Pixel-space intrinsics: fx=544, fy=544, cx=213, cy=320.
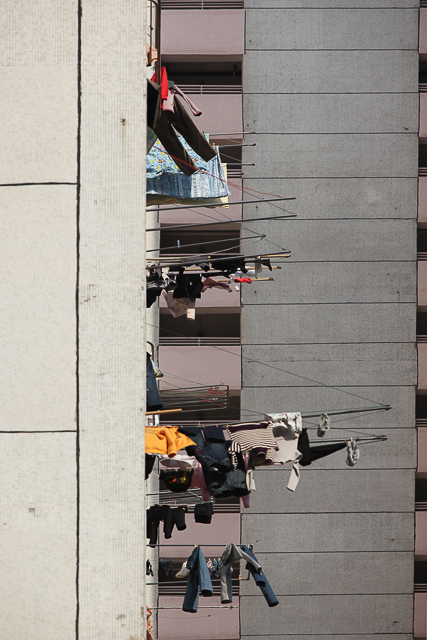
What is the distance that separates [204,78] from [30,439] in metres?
8.64

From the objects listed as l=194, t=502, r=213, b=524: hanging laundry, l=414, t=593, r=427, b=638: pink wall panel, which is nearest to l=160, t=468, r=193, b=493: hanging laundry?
l=194, t=502, r=213, b=524: hanging laundry

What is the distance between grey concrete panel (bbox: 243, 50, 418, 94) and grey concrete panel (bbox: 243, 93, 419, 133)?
0.19 meters

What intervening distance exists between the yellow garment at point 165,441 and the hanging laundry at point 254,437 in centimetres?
65

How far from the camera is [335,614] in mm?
10055

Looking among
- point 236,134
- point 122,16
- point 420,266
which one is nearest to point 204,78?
point 236,134

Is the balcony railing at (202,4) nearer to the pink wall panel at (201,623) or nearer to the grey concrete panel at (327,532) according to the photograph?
the grey concrete panel at (327,532)

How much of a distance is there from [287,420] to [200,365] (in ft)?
11.8

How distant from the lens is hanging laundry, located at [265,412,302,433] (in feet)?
21.8

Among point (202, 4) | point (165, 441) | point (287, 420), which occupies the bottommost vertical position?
point (165, 441)

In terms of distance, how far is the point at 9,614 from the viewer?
4.50 m

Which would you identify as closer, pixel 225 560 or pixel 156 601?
pixel 225 560

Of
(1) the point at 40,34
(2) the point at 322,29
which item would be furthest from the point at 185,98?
(2) the point at 322,29

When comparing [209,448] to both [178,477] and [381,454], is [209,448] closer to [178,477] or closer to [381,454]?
[178,477]

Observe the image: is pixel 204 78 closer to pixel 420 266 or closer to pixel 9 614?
pixel 420 266
